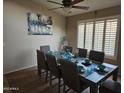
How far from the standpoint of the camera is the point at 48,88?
9.06 feet

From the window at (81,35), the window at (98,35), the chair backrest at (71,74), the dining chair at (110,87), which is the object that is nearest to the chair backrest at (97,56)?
the dining chair at (110,87)

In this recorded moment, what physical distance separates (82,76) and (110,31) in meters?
2.75

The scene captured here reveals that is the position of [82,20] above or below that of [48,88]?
above

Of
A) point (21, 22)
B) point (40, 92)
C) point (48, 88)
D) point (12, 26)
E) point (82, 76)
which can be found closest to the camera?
point (82, 76)

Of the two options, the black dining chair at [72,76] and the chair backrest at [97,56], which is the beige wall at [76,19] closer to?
the chair backrest at [97,56]

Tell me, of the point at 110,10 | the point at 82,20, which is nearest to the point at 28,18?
the point at 82,20

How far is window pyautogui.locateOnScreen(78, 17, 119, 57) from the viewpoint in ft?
12.4

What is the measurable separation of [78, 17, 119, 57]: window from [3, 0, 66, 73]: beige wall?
1.88 metres

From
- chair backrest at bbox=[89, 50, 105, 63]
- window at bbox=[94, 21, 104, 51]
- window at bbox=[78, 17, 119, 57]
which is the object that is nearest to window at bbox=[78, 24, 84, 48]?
window at bbox=[78, 17, 119, 57]

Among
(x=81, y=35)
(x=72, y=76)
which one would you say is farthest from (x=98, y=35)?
(x=72, y=76)

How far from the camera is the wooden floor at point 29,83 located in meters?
2.66

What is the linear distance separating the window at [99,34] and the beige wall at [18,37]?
74.1 inches

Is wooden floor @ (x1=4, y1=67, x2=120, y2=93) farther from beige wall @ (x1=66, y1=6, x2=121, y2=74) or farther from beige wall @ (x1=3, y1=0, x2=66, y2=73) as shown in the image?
beige wall @ (x1=66, y1=6, x2=121, y2=74)

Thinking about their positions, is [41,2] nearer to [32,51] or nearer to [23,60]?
[32,51]
